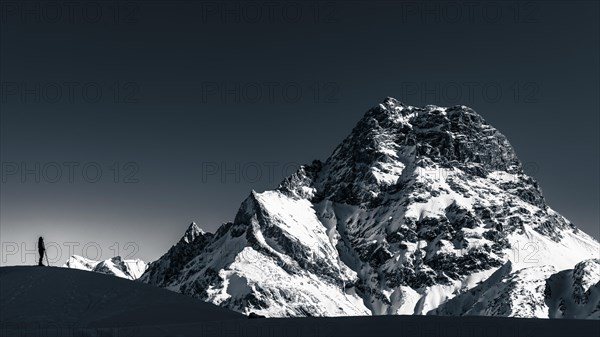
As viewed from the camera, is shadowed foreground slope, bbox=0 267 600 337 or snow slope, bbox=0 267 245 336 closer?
shadowed foreground slope, bbox=0 267 600 337

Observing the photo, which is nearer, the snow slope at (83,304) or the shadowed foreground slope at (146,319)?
the shadowed foreground slope at (146,319)

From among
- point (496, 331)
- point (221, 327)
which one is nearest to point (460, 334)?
point (496, 331)

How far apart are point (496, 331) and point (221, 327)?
349 inches

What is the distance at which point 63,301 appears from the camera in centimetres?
2512

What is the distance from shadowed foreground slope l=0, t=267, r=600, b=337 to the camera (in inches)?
783

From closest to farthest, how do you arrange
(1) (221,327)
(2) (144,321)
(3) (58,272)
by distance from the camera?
Result: (1) (221,327) < (2) (144,321) < (3) (58,272)

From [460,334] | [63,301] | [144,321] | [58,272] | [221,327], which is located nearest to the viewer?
[460,334]

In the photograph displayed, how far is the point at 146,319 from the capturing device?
76.9 ft

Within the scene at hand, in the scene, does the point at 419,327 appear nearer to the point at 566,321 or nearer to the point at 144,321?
the point at 566,321

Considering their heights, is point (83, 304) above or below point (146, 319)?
above

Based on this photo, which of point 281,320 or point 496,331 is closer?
point 496,331

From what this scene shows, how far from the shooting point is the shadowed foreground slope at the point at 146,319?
1989 cm

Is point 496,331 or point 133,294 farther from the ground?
point 133,294

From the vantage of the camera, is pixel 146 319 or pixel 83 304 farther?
pixel 83 304
